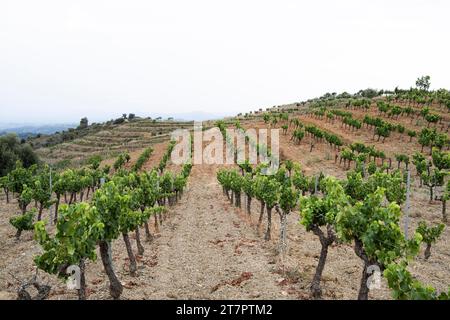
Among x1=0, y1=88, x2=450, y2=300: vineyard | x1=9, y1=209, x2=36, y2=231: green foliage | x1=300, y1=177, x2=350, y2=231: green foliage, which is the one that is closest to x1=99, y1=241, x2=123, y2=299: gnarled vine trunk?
x1=0, y1=88, x2=450, y2=300: vineyard

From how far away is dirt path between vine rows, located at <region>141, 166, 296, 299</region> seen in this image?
43.7ft

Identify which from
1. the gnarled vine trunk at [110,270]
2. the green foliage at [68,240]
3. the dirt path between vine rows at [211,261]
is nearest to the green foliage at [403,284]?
the dirt path between vine rows at [211,261]

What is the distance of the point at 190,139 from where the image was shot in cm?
6581

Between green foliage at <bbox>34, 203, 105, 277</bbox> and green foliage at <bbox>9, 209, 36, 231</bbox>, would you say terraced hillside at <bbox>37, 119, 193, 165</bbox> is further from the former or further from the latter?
green foliage at <bbox>34, 203, 105, 277</bbox>

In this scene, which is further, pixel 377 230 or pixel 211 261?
pixel 211 261

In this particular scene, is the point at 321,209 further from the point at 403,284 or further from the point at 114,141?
the point at 114,141

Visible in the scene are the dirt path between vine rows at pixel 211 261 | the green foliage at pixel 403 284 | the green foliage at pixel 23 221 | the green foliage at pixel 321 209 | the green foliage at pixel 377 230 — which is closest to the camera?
the green foliage at pixel 403 284

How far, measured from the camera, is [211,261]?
1689cm

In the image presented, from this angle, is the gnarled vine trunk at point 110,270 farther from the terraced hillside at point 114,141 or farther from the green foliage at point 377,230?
the terraced hillside at point 114,141

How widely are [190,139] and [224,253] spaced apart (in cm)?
4876

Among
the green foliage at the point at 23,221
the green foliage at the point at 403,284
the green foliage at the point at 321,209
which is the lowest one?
the green foliage at the point at 23,221

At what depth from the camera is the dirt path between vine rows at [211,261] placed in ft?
43.7

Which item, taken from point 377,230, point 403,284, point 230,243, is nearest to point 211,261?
point 230,243
